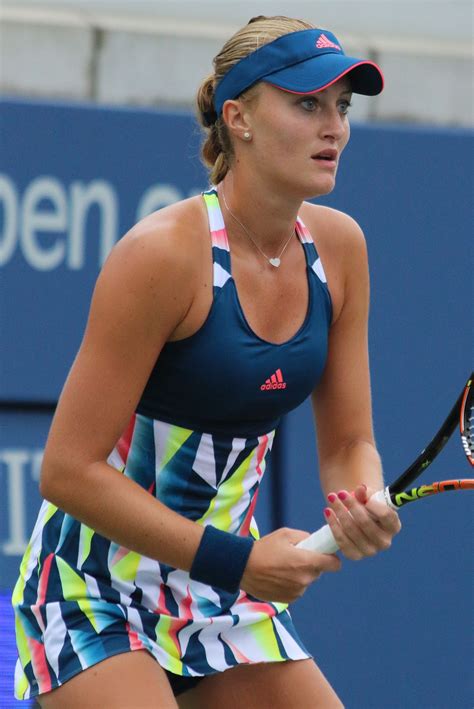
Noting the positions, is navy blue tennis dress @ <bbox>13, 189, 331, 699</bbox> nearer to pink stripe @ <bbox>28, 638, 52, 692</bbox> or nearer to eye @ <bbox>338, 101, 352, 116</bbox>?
pink stripe @ <bbox>28, 638, 52, 692</bbox>

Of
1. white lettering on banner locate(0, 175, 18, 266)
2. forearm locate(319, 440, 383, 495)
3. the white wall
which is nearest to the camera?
forearm locate(319, 440, 383, 495)

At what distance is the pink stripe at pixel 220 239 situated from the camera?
266 centimetres

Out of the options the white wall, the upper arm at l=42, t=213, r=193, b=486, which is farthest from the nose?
the white wall

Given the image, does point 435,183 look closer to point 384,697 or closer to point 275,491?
point 275,491

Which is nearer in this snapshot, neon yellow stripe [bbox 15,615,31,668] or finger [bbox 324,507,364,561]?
finger [bbox 324,507,364,561]

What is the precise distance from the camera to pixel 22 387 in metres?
4.26

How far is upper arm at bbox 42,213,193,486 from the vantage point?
248 centimetres

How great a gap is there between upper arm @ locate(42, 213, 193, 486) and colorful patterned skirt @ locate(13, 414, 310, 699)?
6.1 inches

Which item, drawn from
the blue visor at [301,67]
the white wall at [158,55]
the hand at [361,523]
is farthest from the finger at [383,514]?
the white wall at [158,55]

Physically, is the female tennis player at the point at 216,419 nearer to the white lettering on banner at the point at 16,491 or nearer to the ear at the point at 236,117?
the ear at the point at 236,117

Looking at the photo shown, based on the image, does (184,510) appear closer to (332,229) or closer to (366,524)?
(366,524)

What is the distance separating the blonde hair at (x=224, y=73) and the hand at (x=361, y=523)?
0.73m

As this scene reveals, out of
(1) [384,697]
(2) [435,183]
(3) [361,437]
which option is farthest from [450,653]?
(3) [361,437]

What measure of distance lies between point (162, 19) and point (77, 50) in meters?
0.53
